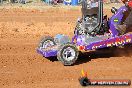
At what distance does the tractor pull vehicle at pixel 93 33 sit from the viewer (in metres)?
11.3

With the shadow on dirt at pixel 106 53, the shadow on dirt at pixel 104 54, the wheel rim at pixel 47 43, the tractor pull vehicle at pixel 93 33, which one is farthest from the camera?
the wheel rim at pixel 47 43

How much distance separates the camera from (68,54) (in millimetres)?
10938

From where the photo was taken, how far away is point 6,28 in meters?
17.5

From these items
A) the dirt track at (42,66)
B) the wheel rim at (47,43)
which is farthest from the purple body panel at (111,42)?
the wheel rim at (47,43)

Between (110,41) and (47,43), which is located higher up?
(110,41)

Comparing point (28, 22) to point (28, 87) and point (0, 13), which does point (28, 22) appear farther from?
point (28, 87)

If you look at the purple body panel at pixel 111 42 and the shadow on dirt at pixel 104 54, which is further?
the shadow on dirt at pixel 104 54

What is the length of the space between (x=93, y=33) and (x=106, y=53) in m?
1.24

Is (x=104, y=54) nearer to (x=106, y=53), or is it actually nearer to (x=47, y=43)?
(x=106, y=53)

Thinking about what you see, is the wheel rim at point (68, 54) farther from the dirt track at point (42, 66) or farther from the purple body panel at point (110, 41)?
the purple body panel at point (110, 41)

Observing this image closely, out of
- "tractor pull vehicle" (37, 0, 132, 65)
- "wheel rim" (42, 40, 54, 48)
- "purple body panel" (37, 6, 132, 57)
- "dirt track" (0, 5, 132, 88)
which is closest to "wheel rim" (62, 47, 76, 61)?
"tractor pull vehicle" (37, 0, 132, 65)

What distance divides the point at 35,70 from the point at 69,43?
3.99ft

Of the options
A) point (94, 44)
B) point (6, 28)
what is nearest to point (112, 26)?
point (94, 44)

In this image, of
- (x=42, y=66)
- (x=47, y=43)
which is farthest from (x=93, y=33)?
(x=42, y=66)
